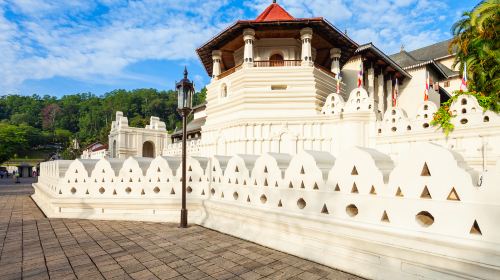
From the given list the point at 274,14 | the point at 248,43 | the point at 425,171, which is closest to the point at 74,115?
the point at 274,14

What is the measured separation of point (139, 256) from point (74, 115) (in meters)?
130

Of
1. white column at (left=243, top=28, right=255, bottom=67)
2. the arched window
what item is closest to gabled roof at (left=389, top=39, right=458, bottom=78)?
white column at (left=243, top=28, right=255, bottom=67)

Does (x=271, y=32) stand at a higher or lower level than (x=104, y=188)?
higher

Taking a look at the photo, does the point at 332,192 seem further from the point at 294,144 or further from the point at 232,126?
the point at 232,126

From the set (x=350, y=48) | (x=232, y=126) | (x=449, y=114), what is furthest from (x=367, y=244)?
(x=350, y=48)

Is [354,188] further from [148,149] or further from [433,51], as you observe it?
[433,51]

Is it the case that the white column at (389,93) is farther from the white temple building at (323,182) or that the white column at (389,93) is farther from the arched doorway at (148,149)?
the arched doorway at (148,149)

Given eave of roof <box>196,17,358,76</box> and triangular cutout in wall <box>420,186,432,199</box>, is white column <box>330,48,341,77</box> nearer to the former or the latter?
eave of roof <box>196,17,358,76</box>

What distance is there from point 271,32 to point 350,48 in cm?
626

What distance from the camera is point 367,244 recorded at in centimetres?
335

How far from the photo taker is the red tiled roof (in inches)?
806

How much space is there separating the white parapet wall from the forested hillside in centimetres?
7387

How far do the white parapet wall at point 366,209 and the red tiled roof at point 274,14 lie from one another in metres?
17.0

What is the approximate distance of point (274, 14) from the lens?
20.8 metres
